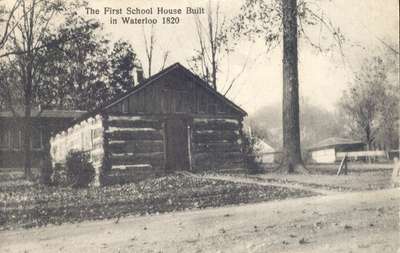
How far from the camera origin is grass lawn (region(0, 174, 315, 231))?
8906mm

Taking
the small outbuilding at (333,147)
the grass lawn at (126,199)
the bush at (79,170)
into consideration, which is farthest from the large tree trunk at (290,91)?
the small outbuilding at (333,147)

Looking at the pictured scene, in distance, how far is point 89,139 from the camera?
635 inches

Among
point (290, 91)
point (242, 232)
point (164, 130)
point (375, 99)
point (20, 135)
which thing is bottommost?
point (242, 232)

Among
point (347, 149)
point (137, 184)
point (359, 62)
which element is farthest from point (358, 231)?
point (347, 149)

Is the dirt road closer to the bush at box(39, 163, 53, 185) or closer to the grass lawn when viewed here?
Result: the grass lawn

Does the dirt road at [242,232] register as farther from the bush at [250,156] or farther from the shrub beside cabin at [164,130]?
the bush at [250,156]

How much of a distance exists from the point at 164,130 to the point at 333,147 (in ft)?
102

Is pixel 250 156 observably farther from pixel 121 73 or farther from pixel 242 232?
pixel 242 232

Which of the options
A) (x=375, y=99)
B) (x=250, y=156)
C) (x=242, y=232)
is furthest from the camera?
(x=375, y=99)

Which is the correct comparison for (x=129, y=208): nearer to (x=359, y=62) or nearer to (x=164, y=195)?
(x=164, y=195)

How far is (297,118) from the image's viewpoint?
47.8 ft

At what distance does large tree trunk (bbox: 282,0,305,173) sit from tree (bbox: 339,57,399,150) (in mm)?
1522

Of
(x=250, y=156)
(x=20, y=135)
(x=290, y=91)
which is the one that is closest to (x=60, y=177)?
(x=250, y=156)

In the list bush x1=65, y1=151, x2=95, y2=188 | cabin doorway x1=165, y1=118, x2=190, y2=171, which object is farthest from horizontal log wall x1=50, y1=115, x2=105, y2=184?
cabin doorway x1=165, y1=118, x2=190, y2=171
